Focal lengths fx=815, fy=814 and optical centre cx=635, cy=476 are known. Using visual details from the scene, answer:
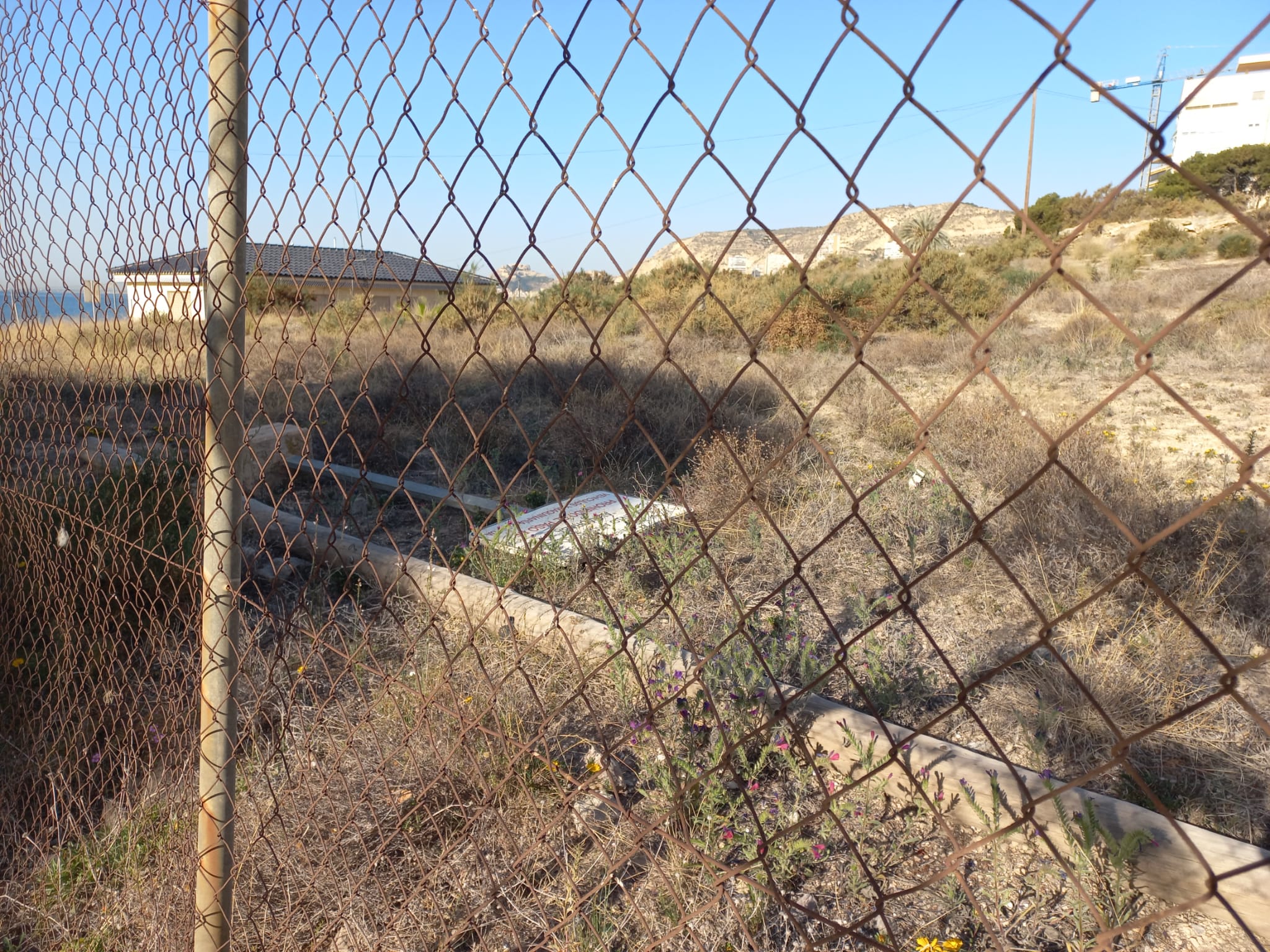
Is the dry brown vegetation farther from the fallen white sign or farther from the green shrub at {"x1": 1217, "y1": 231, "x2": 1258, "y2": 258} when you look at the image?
the green shrub at {"x1": 1217, "y1": 231, "x2": 1258, "y2": 258}

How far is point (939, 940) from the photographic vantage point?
1.70 metres

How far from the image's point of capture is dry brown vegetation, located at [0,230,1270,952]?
1449mm

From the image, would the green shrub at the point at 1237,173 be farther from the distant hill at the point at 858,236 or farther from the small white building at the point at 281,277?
the small white building at the point at 281,277

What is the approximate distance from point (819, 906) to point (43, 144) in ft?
9.12

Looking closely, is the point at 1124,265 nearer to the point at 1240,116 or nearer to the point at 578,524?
the point at 1240,116

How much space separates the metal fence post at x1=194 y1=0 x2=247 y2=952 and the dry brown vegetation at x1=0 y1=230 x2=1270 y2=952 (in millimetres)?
99

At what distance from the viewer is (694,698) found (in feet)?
7.69

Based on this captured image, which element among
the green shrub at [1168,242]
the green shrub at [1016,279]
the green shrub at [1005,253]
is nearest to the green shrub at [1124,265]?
the green shrub at [1168,242]

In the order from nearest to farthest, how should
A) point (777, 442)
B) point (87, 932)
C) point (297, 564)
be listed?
point (87, 932) → point (297, 564) → point (777, 442)

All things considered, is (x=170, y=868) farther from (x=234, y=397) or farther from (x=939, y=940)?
(x=939, y=940)

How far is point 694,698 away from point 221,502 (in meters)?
1.37

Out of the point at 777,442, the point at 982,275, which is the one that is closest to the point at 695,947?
the point at 777,442

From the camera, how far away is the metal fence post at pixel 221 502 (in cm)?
149

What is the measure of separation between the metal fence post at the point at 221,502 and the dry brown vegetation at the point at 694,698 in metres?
0.10
